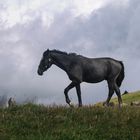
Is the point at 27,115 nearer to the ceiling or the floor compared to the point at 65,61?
nearer to the floor

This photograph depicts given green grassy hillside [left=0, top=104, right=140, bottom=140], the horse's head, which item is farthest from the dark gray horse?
green grassy hillside [left=0, top=104, right=140, bottom=140]

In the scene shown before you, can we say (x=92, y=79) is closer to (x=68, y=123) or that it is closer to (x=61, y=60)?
(x=61, y=60)

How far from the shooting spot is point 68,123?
2384 centimetres

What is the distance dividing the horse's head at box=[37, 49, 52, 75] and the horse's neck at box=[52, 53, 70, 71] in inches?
10.0

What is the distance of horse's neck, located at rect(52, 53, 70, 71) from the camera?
28.9 meters

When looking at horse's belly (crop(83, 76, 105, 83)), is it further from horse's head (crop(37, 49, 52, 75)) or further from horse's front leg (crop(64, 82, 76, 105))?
horse's head (crop(37, 49, 52, 75))

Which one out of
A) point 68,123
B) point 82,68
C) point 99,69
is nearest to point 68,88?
point 82,68

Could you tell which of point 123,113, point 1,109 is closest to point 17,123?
point 1,109

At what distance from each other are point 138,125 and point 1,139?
18.3 ft

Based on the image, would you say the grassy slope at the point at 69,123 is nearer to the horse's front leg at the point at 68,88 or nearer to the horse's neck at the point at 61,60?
the horse's front leg at the point at 68,88

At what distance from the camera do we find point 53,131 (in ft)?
74.8

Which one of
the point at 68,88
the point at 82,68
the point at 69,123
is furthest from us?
the point at 82,68

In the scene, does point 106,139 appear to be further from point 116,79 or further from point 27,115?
point 116,79

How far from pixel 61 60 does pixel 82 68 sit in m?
1.16
